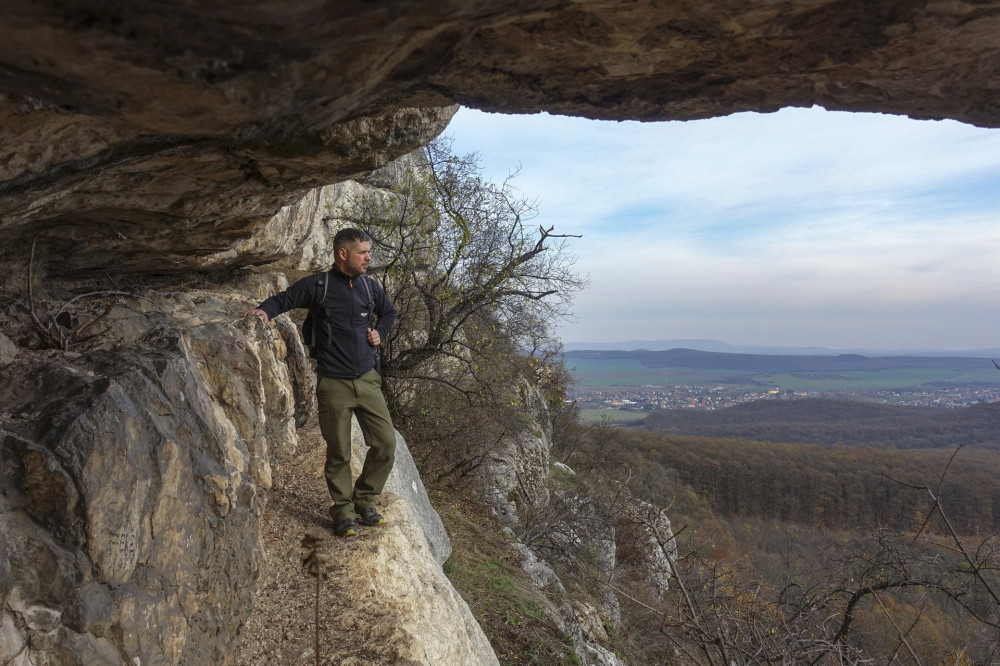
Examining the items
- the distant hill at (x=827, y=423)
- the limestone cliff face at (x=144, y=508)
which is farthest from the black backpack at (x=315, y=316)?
the distant hill at (x=827, y=423)

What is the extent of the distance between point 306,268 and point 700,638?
6.58 metres

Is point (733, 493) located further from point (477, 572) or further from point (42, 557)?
point (42, 557)

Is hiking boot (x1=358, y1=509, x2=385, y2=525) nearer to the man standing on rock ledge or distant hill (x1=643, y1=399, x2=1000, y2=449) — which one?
the man standing on rock ledge

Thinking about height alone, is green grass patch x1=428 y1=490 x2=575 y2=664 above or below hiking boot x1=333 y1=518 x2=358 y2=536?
below

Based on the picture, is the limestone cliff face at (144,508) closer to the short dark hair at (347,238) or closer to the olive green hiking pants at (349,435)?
the olive green hiking pants at (349,435)

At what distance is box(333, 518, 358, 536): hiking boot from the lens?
14.2 feet

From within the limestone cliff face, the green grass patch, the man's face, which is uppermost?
the man's face

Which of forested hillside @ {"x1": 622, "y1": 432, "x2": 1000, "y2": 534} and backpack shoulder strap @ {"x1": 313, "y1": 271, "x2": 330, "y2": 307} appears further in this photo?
forested hillside @ {"x1": 622, "y1": 432, "x2": 1000, "y2": 534}

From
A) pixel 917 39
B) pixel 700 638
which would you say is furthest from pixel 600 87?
pixel 700 638

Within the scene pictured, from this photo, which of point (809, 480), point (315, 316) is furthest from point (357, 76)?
point (809, 480)

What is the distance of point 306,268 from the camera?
26.4ft

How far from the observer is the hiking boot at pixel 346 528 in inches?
170

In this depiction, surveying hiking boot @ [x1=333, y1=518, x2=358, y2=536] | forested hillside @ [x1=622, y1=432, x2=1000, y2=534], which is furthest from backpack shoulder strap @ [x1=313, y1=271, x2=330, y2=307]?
forested hillside @ [x1=622, y1=432, x2=1000, y2=534]

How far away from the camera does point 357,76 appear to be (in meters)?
2.04
